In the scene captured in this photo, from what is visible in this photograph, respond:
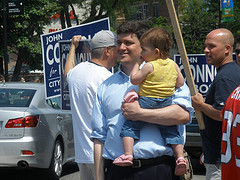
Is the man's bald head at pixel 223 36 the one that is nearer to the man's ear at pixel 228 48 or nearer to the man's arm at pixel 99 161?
the man's ear at pixel 228 48

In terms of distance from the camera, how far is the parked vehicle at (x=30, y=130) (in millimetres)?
7438

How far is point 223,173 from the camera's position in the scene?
2982mm

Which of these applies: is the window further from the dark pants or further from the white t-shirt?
the dark pants

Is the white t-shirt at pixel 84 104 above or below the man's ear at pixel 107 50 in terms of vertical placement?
below

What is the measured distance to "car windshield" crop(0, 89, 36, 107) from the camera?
7.84 metres

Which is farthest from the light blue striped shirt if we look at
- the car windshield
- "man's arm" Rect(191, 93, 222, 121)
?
the car windshield

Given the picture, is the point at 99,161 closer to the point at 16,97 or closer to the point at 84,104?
the point at 84,104

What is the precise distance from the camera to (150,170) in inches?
125

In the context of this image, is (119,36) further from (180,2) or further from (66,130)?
(180,2)

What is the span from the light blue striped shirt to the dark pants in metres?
0.05

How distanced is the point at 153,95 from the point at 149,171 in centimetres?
49

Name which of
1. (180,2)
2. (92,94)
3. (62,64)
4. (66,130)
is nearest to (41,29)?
(180,2)

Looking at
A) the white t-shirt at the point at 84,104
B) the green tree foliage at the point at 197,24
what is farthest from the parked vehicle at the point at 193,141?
the green tree foliage at the point at 197,24

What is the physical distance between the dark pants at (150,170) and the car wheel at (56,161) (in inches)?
193
